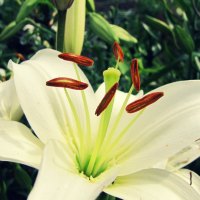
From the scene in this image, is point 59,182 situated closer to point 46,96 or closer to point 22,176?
point 46,96

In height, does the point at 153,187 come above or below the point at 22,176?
above

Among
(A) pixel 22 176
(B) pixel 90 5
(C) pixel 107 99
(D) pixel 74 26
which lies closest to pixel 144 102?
(C) pixel 107 99

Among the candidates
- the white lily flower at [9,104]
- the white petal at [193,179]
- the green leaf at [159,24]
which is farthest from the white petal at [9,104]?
the green leaf at [159,24]

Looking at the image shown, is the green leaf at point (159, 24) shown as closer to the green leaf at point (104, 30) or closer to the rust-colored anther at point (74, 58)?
the green leaf at point (104, 30)

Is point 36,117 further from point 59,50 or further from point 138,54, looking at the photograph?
point 138,54

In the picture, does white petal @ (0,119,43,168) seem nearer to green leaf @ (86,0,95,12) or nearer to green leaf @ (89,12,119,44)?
green leaf @ (89,12,119,44)

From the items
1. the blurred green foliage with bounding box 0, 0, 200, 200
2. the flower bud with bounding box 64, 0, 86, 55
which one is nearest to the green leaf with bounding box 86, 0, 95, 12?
the blurred green foliage with bounding box 0, 0, 200, 200

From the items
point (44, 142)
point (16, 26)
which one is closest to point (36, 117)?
point (44, 142)

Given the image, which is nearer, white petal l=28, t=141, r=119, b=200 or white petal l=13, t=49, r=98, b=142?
white petal l=28, t=141, r=119, b=200
